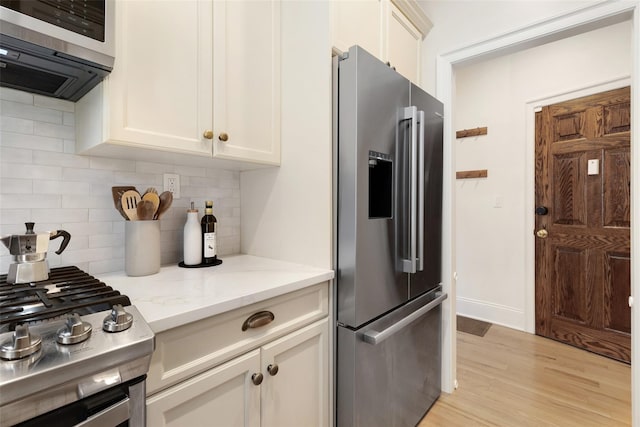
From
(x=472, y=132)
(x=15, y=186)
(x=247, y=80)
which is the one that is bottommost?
(x=15, y=186)

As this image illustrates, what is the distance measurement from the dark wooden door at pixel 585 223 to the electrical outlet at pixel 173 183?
2.85 meters

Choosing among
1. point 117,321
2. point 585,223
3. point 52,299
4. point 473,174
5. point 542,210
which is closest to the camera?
point 117,321

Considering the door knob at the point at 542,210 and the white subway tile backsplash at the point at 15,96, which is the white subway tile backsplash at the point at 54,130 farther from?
the door knob at the point at 542,210

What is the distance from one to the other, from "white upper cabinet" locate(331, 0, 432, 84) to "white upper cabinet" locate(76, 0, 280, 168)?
31cm

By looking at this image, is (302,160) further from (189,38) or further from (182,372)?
(182,372)

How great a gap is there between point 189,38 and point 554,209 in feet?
9.68

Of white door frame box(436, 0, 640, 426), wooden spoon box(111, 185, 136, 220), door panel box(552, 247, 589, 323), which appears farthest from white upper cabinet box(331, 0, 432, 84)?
door panel box(552, 247, 589, 323)

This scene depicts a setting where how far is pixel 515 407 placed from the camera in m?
1.84

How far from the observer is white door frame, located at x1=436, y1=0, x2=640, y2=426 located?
144 centimetres

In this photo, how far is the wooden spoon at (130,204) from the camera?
1236 mm

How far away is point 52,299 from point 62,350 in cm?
31

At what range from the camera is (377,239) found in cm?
134

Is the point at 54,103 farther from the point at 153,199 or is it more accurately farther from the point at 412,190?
the point at 412,190

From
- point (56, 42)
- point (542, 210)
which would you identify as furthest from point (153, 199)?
point (542, 210)
